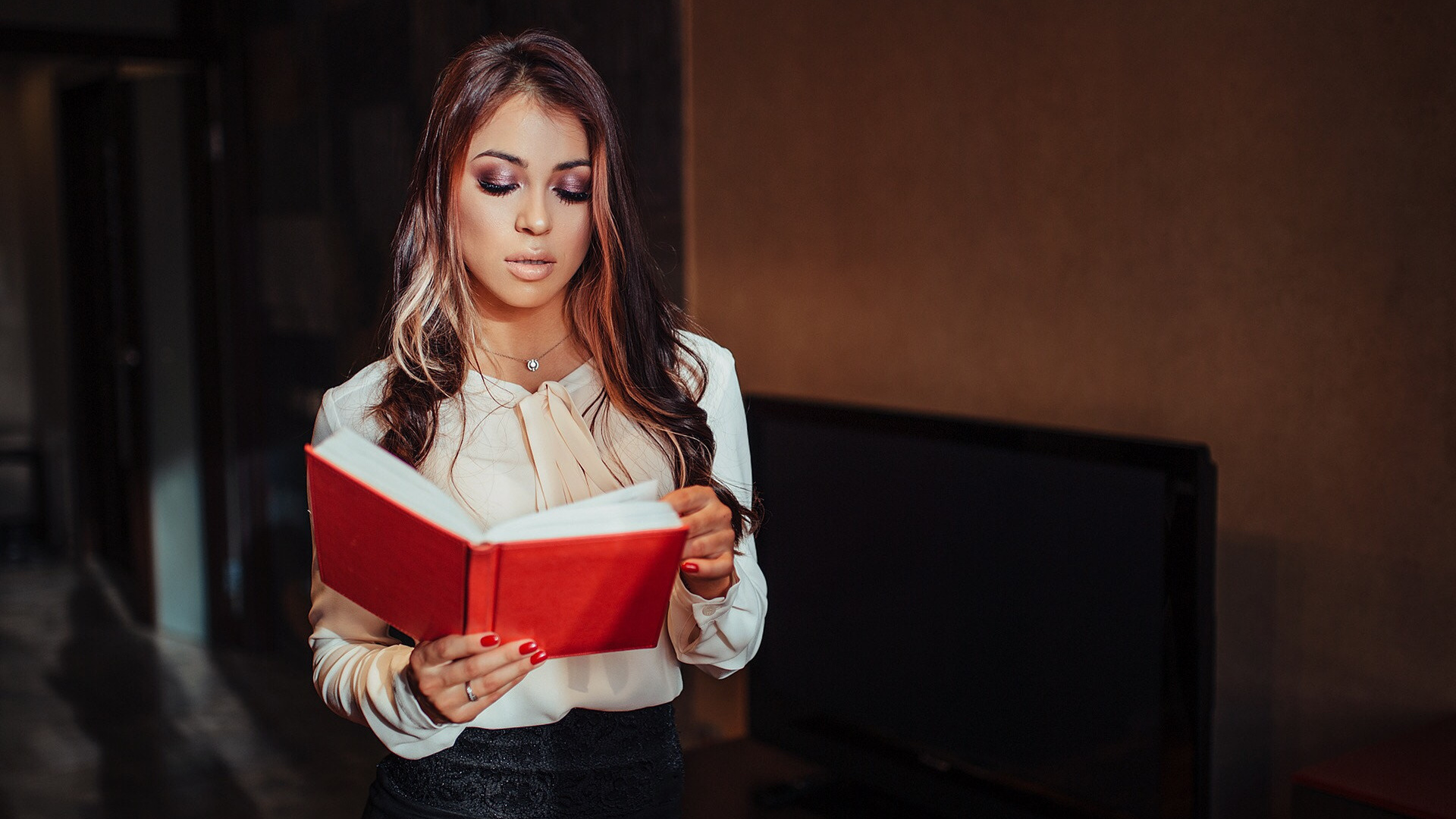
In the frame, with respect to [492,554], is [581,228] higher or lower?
higher

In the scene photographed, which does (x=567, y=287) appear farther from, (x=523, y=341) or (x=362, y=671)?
(x=362, y=671)

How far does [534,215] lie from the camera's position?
1007 millimetres

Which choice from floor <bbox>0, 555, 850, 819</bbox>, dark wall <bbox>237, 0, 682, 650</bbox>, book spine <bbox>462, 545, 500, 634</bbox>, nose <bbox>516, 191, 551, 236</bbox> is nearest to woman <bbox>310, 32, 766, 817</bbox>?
nose <bbox>516, 191, 551, 236</bbox>

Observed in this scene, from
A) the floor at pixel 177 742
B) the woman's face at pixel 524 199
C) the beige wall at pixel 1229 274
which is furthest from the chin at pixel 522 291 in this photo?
the floor at pixel 177 742

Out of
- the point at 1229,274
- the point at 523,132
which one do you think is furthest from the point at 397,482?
the point at 1229,274

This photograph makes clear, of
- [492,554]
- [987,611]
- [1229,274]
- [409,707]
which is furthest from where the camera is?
[987,611]

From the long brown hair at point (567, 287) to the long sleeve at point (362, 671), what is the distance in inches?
3.6

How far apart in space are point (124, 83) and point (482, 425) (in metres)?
3.97

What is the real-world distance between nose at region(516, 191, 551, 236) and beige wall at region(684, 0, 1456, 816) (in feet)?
4.14

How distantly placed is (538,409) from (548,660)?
21 cm

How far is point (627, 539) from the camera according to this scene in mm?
872

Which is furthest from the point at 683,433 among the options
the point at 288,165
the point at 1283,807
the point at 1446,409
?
the point at 288,165

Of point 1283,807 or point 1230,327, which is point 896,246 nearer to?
point 1230,327

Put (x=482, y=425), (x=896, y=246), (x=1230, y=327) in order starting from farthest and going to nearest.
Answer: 1. (x=896, y=246)
2. (x=1230, y=327)
3. (x=482, y=425)
